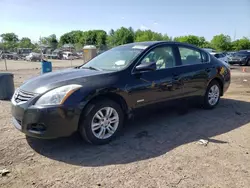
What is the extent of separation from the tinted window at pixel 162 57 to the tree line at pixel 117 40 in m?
21.4

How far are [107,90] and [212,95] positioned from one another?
3.17 m

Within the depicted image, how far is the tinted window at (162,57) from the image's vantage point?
4.45 meters

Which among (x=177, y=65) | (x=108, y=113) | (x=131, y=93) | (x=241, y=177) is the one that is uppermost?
(x=177, y=65)

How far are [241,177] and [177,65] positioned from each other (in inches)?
99.7

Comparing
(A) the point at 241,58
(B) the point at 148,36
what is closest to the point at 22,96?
(A) the point at 241,58

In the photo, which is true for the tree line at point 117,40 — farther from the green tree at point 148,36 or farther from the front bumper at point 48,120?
the front bumper at point 48,120

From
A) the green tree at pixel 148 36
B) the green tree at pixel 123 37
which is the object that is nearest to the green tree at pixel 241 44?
the green tree at pixel 148 36

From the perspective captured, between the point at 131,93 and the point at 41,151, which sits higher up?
the point at 131,93

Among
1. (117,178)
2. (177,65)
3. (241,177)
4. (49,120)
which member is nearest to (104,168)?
(117,178)

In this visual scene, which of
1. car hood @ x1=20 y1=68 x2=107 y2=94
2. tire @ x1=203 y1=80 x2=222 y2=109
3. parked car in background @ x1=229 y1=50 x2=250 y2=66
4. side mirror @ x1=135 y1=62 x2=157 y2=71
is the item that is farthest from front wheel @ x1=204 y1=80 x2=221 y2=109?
parked car in background @ x1=229 y1=50 x2=250 y2=66

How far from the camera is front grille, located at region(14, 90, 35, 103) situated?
134 inches

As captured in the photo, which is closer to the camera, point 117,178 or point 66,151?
point 117,178

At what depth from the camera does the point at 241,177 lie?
2.86 m

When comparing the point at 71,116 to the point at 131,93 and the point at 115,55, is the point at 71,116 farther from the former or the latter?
the point at 115,55
